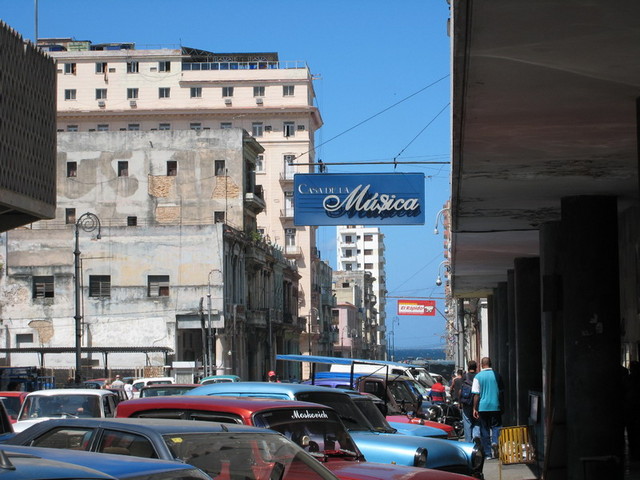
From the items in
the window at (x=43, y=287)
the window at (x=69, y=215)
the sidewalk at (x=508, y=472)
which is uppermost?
the window at (x=69, y=215)

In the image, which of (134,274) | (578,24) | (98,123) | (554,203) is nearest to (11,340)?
(134,274)

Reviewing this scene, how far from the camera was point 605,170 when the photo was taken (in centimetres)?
1374

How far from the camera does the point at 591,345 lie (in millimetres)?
15039

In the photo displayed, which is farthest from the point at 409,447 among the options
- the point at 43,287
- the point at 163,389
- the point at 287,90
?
the point at 287,90

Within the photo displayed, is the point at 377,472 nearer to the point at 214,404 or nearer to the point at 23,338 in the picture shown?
the point at 214,404

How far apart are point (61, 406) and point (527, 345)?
11.7m

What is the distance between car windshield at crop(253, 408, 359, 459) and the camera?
29.7 feet

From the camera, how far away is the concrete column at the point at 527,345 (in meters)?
25.1

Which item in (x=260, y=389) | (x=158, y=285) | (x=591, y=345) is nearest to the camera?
(x=260, y=389)

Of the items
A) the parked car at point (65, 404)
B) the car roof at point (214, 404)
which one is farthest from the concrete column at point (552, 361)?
the car roof at point (214, 404)

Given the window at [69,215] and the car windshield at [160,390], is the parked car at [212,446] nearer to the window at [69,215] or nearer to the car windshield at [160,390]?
the car windshield at [160,390]

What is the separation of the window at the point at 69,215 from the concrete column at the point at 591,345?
5810 centimetres

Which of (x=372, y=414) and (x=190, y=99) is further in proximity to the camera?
(x=190, y=99)

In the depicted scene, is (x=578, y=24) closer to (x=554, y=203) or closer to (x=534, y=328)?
(x=554, y=203)
